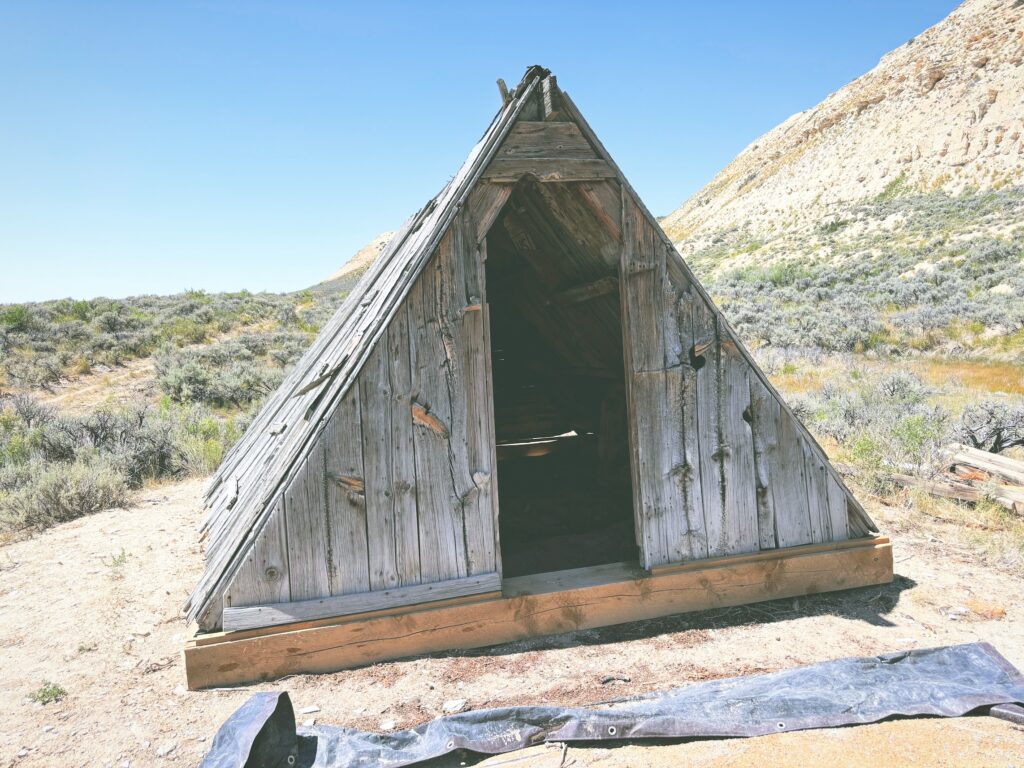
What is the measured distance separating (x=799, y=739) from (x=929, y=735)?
0.54m

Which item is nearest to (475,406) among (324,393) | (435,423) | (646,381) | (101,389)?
(435,423)

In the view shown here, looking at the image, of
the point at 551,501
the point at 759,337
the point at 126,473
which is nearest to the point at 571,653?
the point at 551,501

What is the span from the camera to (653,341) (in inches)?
161

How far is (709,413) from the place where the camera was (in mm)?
4188

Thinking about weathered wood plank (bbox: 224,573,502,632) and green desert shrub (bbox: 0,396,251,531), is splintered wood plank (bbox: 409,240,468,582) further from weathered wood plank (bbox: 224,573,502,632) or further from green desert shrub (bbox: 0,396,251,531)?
green desert shrub (bbox: 0,396,251,531)

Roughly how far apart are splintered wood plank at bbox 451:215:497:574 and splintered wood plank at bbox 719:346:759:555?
4.96 ft

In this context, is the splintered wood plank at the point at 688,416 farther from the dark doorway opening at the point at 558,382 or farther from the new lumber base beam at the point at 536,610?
the dark doorway opening at the point at 558,382

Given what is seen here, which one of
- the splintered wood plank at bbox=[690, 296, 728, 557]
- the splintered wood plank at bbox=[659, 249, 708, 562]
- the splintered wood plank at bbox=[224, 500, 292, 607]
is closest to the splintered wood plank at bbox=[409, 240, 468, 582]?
the splintered wood plank at bbox=[224, 500, 292, 607]

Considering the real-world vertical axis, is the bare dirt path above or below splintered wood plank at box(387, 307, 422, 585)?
above

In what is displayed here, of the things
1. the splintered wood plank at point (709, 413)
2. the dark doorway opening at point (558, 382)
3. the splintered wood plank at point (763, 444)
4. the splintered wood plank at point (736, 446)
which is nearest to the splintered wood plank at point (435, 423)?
the dark doorway opening at point (558, 382)

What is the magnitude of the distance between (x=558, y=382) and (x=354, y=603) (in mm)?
4312

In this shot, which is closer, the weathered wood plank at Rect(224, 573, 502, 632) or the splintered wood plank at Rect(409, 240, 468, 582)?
the weathered wood plank at Rect(224, 573, 502, 632)

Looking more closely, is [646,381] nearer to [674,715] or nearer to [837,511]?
[837,511]

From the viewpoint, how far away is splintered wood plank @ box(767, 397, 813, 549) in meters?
4.29
